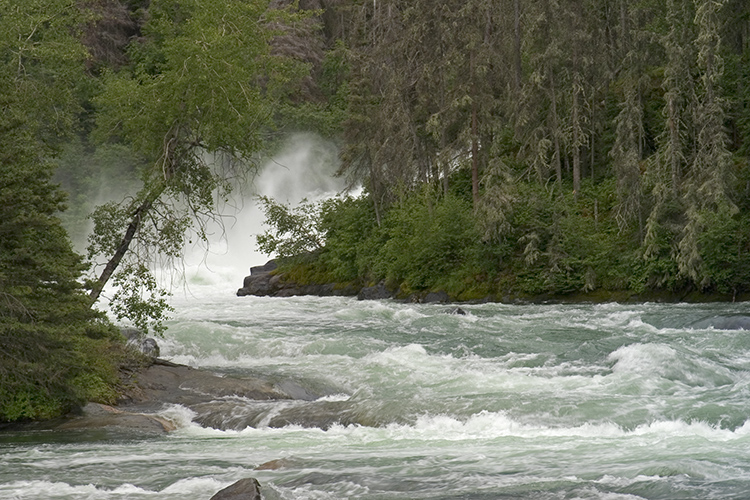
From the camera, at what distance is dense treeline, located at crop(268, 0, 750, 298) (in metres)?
27.8

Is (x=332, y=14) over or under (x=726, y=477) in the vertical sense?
over

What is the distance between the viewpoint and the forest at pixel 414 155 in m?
13.9

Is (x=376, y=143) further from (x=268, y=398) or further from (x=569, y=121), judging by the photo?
(x=268, y=398)

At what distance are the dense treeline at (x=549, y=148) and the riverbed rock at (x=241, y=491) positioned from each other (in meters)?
19.5

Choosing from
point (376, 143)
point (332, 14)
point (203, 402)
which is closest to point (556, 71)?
point (376, 143)

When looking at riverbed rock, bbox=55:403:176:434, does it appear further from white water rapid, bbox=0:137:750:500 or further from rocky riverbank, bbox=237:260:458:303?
rocky riverbank, bbox=237:260:458:303

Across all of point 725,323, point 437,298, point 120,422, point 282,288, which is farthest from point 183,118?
point 282,288

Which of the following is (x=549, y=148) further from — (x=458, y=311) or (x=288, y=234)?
(x=458, y=311)

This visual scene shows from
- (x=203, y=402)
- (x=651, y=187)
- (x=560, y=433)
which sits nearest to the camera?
(x=560, y=433)

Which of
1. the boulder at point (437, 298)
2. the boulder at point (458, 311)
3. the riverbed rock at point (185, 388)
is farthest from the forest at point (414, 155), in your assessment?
the boulder at point (458, 311)

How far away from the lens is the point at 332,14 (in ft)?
219

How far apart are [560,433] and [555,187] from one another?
23707mm

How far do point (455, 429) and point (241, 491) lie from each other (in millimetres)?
4462

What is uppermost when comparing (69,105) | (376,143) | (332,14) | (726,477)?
(332,14)
